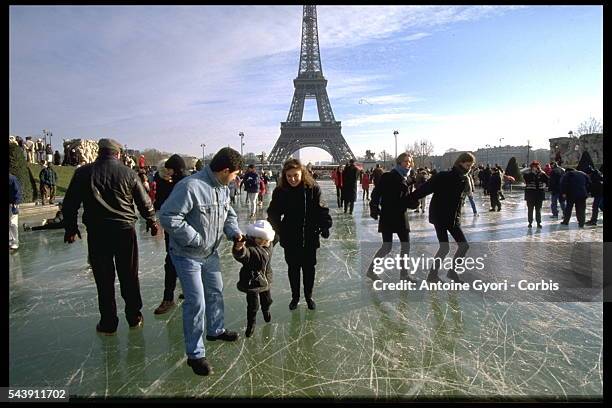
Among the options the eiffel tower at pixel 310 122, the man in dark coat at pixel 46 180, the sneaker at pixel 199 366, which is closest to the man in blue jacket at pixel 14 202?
the sneaker at pixel 199 366

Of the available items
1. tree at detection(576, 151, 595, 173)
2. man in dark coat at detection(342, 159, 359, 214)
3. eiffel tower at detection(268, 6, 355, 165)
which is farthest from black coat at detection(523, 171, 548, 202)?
eiffel tower at detection(268, 6, 355, 165)

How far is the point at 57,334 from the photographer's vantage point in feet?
10.5

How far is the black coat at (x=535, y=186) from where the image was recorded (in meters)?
8.04

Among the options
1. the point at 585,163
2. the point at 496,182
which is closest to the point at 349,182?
the point at 496,182

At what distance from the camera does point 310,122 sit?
57406 mm

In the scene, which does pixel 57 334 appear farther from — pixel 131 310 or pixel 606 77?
pixel 606 77

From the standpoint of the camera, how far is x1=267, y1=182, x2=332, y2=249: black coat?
11.7 feet

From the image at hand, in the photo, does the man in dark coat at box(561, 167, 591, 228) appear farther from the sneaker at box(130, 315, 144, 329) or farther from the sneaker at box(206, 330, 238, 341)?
the sneaker at box(130, 315, 144, 329)

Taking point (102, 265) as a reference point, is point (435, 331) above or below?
below

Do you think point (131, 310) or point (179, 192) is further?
point (131, 310)

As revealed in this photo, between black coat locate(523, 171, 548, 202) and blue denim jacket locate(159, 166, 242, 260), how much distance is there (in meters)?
7.46

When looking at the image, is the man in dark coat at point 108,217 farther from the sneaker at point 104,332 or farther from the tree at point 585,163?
the tree at point 585,163
